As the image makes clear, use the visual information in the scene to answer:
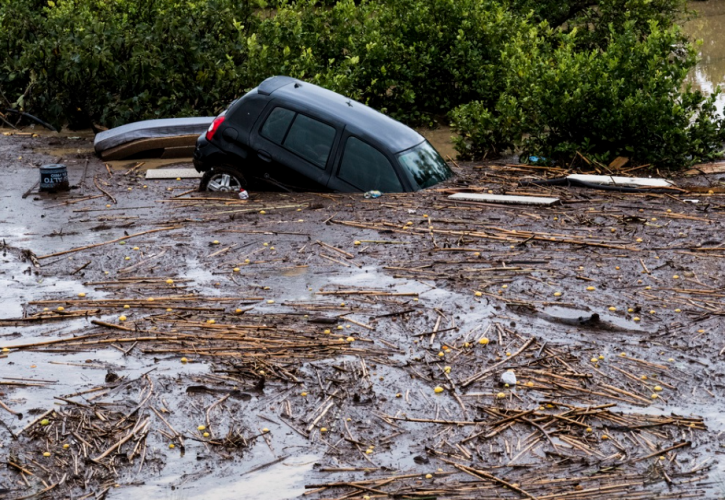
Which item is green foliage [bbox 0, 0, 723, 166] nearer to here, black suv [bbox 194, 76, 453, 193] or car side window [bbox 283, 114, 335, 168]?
black suv [bbox 194, 76, 453, 193]

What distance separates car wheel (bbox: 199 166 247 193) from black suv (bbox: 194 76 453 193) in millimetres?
15

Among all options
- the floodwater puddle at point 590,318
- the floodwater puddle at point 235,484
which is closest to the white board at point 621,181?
the floodwater puddle at point 590,318

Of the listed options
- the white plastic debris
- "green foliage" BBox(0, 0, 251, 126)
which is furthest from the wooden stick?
"green foliage" BBox(0, 0, 251, 126)

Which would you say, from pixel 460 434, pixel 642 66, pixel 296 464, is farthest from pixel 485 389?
pixel 642 66

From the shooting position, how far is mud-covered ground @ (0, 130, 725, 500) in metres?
5.40

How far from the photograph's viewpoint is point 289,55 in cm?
1678

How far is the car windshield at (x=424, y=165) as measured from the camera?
37.3 ft

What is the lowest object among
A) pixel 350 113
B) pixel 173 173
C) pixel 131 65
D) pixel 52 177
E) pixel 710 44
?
pixel 173 173

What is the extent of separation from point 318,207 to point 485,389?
479cm

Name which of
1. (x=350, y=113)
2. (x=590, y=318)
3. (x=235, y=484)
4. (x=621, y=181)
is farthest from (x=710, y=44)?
(x=235, y=484)

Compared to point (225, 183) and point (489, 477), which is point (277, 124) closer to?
point (225, 183)

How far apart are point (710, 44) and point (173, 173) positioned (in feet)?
64.8

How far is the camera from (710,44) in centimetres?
2759

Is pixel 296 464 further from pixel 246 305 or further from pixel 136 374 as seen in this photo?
pixel 246 305
